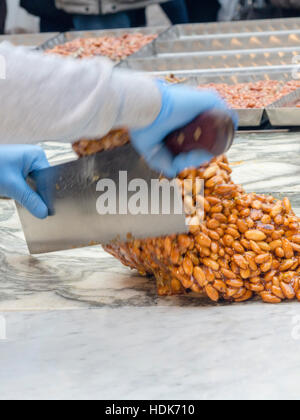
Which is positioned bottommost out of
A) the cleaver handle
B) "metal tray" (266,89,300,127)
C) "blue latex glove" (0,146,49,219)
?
"metal tray" (266,89,300,127)

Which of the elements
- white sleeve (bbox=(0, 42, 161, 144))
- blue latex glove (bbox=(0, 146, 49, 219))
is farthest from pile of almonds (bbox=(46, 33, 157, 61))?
white sleeve (bbox=(0, 42, 161, 144))

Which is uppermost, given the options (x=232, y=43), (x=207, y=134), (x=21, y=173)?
(x=207, y=134)

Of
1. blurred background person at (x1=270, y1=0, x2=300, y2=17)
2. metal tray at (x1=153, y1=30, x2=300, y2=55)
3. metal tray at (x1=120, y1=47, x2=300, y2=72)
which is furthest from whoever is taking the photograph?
blurred background person at (x1=270, y1=0, x2=300, y2=17)

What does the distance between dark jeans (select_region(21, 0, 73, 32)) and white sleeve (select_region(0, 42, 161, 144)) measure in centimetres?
382

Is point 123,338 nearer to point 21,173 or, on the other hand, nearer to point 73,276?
point 73,276

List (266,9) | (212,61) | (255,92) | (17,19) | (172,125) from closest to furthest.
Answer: (172,125) < (255,92) < (212,61) < (266,9) < (17,19)

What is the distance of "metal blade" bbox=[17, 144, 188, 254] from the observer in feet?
3.97

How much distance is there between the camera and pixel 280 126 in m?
2.55

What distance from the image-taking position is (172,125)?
1.10 metres

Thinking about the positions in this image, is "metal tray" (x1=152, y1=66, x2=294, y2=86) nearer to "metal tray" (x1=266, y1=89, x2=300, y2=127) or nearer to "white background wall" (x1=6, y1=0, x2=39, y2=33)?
"metal tray" (x1=266, y1=89, x2=300, y2=127)

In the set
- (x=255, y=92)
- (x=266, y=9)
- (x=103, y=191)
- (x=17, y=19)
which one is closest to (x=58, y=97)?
(x=103, y=191)

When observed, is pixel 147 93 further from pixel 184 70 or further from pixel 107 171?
pixel 184 70

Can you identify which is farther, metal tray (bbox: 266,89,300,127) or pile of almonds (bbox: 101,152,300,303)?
metal tray (bbox: 266,89,300,127)

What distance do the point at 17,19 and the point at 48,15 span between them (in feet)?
2.02
